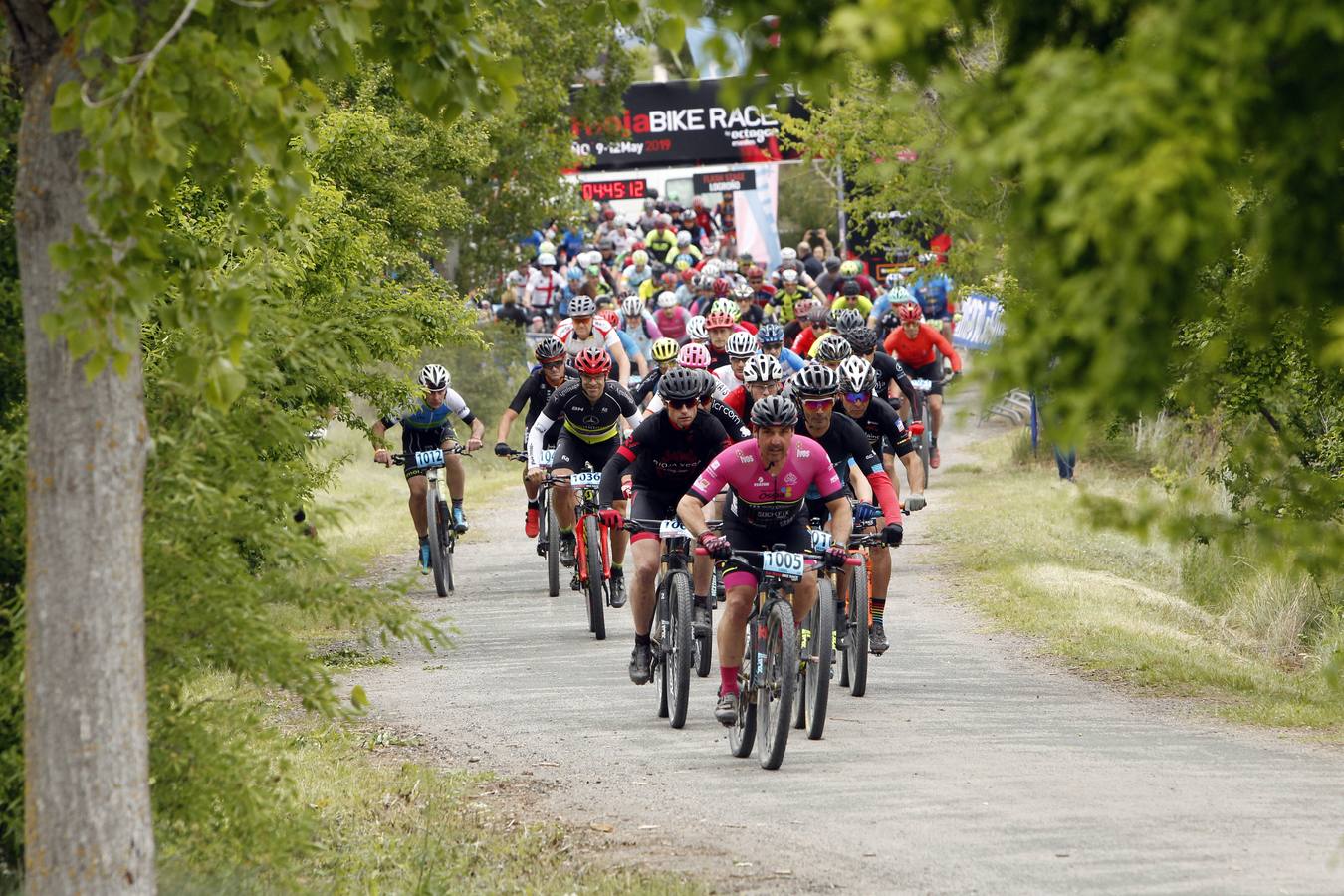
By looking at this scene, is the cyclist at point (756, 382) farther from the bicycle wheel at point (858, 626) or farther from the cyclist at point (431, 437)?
the cyclist at point (431, 437)

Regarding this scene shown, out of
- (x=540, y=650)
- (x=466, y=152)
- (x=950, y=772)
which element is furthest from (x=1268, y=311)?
(x=466, y=152)

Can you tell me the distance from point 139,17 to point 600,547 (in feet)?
31.5

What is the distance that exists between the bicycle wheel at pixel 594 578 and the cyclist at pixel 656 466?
1.95 meters

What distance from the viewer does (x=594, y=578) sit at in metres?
14.9

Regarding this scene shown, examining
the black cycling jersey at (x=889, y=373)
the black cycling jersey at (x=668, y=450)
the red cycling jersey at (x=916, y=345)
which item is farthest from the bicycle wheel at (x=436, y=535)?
the red cycling jersey at (x=916, y=345)

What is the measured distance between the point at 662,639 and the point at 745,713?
1.11 metres

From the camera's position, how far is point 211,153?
6195 millimetres

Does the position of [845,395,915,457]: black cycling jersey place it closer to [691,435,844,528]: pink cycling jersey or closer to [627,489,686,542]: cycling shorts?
[627,489,686,542]: cycling shorts

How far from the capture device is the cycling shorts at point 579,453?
52.0ft

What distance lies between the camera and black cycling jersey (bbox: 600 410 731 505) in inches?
492

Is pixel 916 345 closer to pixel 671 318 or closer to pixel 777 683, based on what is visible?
pixel 671 318

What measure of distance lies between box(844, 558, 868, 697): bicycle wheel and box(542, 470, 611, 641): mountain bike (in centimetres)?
261

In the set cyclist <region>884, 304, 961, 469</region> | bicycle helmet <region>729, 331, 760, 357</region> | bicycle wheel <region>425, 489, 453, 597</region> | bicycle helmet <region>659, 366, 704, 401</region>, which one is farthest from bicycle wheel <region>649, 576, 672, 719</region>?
cyclist <region>884, 304, 961, 469</region>

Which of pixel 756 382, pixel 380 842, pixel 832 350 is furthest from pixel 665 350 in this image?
pixel 380 842
